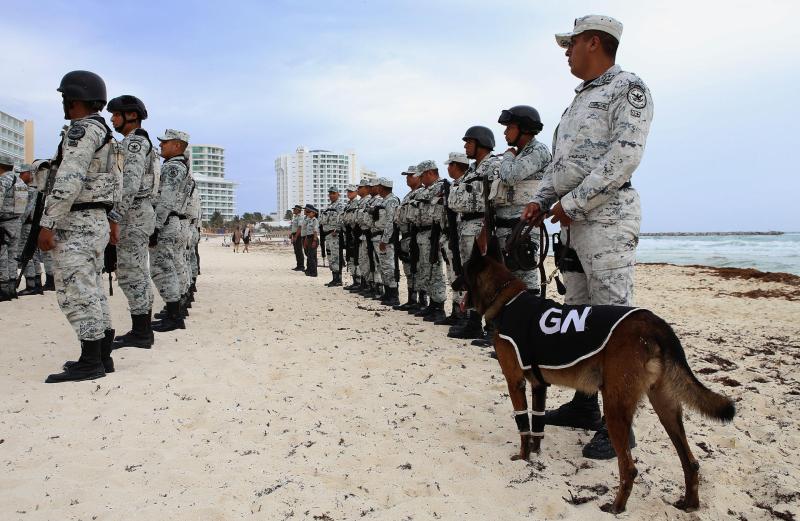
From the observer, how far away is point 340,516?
7.71 ft

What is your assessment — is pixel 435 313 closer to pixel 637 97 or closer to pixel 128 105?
pixel 128 105

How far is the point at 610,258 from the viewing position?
9.84ft

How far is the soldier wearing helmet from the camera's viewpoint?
5266 mm

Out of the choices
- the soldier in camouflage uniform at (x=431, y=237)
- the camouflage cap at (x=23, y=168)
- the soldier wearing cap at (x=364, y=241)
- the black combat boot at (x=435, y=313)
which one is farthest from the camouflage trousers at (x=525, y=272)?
the camouflage cap at (x=23, y=168)

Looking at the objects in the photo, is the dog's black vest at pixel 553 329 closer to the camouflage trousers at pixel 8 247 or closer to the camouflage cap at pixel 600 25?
the camouflage cap at pixel 600 25

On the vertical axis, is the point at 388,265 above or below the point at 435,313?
above

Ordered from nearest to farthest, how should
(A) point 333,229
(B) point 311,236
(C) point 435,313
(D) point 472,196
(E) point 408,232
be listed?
(D) point 472,196
(C) point 435,313
(E) point 408,232
(A) point 333,229
(B) point 311,236

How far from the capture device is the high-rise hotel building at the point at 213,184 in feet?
395

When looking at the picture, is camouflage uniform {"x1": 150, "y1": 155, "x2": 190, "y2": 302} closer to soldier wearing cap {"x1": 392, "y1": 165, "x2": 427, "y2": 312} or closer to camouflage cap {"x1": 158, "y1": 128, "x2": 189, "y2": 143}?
camouflage cap {"x1": 158, "y1": 128, "x2": 189, "y2": 143}

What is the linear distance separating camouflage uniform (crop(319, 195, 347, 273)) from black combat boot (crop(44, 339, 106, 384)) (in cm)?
968

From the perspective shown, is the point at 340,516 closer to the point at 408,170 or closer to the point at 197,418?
the point at 197,418

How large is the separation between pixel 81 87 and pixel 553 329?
425 cm

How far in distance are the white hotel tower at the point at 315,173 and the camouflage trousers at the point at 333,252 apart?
391 feet

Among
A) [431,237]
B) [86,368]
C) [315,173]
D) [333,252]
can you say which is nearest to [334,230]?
[333,252]
